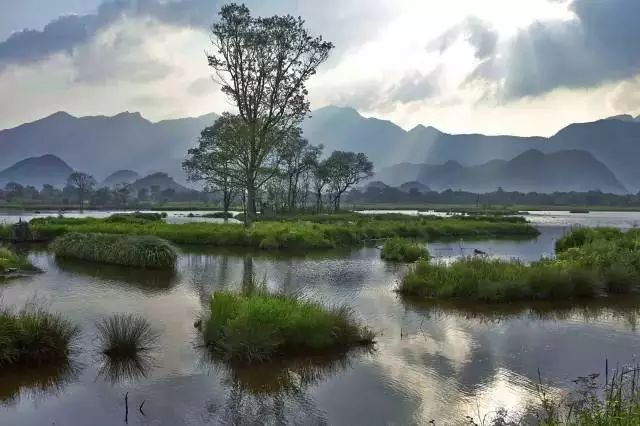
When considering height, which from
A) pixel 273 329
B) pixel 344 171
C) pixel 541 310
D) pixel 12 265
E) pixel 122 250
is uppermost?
pixel 344 171

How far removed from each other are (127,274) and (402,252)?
1404 cm

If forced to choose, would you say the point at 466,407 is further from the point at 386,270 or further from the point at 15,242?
the point at 15,242

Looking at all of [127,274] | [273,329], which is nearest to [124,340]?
[273,329]

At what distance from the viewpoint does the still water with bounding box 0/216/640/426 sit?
25.6ft

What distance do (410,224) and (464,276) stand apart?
101 ft

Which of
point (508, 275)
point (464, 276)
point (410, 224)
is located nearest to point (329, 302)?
point (464, 276)

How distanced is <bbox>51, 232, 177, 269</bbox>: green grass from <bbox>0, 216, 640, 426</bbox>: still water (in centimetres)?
478

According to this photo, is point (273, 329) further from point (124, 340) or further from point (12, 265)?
point (12, 265)

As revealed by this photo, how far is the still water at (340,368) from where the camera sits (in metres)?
7.81

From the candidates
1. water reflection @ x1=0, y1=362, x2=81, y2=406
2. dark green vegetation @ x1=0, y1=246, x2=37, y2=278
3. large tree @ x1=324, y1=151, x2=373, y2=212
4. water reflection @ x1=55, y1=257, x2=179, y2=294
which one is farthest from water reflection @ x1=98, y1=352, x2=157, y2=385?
large tree @ x1=324, y1=151, x2=373, y2=212

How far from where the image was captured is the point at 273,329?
1049cm

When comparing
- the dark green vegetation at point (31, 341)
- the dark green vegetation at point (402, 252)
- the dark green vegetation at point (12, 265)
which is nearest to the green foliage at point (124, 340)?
the dark green vegetation at point (31, 341)

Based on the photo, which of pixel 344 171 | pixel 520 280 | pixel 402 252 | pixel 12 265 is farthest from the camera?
pixel 344 171

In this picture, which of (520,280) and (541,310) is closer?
(541,310)
